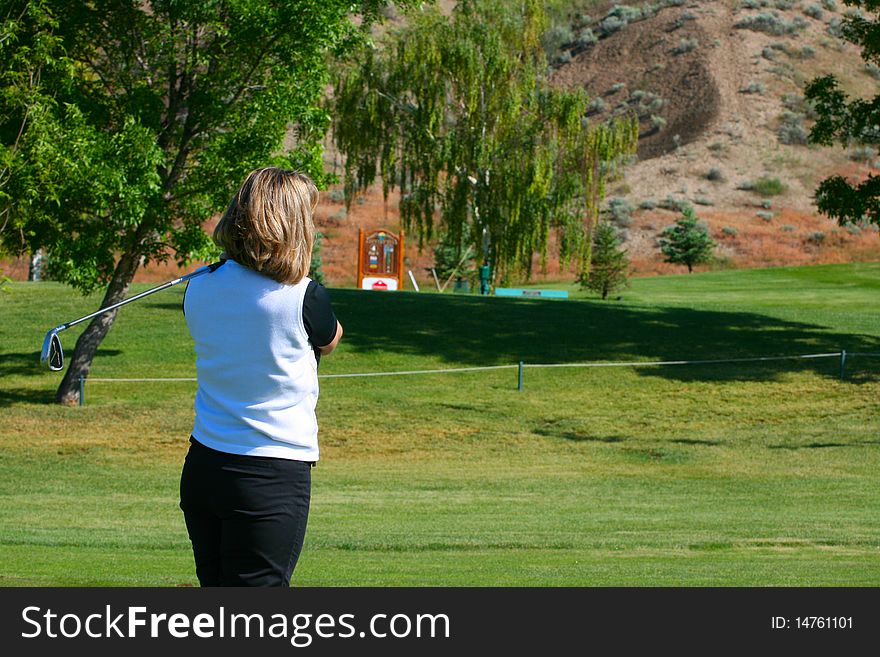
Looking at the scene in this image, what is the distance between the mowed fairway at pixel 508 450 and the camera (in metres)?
10.2

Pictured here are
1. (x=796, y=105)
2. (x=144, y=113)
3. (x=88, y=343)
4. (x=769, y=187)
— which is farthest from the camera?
(x=796, y=105)

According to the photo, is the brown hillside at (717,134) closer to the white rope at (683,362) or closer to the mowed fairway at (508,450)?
the mowed fairway at (508,450)

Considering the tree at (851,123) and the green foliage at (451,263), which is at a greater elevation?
the tree at (851,123)

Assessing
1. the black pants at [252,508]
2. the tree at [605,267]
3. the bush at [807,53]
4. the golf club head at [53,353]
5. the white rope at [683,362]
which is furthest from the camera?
the bush at [807,53]

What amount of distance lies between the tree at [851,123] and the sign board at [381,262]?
21.2 metres

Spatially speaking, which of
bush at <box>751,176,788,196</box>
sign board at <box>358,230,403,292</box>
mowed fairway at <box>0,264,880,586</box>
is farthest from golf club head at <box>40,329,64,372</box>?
bush at <box>751,176,788,196</box>

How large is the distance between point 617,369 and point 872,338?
Result: 850cm

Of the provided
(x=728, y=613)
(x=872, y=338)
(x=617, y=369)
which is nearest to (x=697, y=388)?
(x=617, y=369)

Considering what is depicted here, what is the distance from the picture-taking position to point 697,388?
2678 centimetres

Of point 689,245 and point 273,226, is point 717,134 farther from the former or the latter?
point 273,226

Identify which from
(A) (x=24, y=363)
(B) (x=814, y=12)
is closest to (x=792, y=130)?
(B) (x=814, y=12)

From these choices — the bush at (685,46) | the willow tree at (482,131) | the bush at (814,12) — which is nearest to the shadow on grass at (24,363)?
the willow tree at (482,131)

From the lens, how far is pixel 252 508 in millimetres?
4113

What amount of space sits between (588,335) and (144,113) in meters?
14.9
